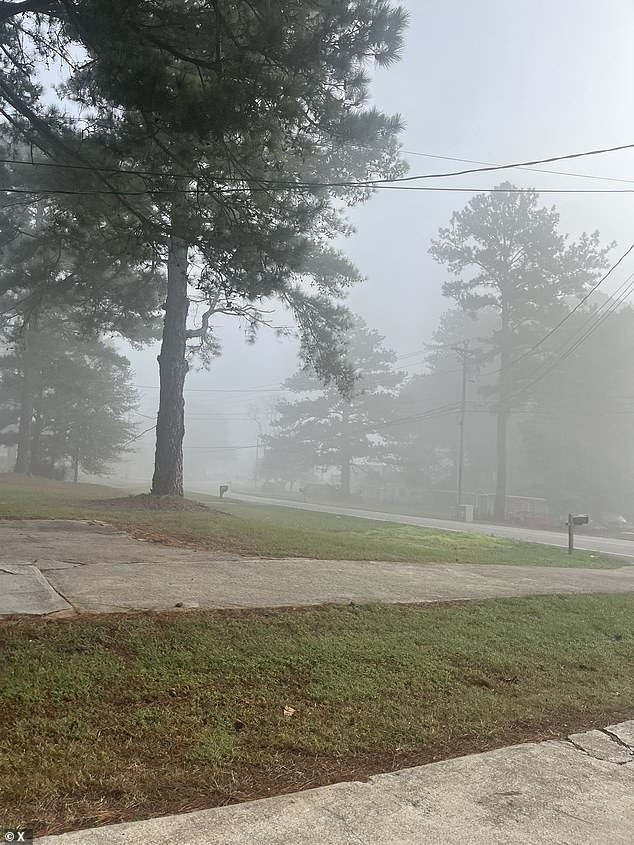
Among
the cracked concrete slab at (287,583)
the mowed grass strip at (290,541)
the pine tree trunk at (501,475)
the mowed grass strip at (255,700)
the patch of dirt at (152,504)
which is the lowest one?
the mowed grass strip at (255,700)

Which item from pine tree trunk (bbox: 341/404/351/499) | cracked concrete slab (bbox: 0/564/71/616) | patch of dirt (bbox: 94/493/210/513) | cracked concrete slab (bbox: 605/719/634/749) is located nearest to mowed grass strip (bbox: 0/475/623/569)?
patch of dirt (bbox: 94/493/210/513)

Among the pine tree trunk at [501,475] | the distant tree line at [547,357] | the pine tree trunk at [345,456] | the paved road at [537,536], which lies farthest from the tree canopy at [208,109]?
the pine tree trunk at [345,456]

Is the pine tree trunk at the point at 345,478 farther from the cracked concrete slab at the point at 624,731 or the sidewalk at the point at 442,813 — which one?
the sidewalk at the point at 442,813

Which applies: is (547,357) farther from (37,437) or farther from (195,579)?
(195,579)

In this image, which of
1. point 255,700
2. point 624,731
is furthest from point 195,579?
Result: point 624,731

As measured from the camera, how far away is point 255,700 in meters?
3.84

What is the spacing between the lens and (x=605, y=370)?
1587 inches

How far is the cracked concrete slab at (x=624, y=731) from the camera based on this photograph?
155 inches

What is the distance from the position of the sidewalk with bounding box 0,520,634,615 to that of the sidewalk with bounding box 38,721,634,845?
2.65 metres

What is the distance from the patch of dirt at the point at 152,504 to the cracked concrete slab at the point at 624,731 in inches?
471

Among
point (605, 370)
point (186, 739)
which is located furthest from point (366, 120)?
point (605, 370)

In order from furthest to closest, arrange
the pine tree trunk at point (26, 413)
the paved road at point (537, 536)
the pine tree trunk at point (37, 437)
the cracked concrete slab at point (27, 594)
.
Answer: the pine tree trunk at point (37, 437) < the pine tree trunk at point (26, 413) < the paved road at point (537, 536) < the cracked concrete slab at point (27, 594)

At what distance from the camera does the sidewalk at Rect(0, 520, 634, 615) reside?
5551mm

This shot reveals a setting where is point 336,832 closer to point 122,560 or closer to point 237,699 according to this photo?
point 237,699
